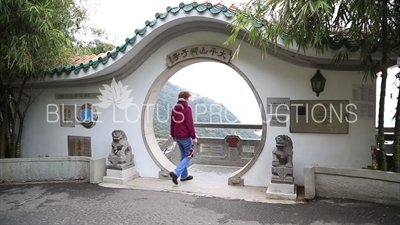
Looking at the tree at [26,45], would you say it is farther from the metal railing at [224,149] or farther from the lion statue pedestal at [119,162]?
the metal railing at [224,149]

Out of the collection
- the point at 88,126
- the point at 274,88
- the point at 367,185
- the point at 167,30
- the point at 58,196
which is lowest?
the point at 58,196

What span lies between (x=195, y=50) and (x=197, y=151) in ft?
14.6

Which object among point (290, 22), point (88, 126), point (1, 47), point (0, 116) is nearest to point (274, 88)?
point (290, 22)

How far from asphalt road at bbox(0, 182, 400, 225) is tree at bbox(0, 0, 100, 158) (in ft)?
7.51

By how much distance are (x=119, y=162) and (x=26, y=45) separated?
8.86ft

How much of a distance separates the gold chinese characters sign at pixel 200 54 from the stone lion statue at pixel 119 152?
1.80 m

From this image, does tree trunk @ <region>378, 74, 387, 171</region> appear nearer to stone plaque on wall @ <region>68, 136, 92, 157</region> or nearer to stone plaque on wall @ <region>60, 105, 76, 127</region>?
stone plaque on wall @ <region>68, 136, 92, 157</region>

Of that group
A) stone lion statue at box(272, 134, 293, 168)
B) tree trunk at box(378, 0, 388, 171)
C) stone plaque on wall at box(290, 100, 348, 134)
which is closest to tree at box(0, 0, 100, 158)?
stone lion statue at box(272, 134, 293, 168)

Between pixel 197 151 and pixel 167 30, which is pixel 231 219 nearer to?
pixel 167 30

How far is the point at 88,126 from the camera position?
6957mm

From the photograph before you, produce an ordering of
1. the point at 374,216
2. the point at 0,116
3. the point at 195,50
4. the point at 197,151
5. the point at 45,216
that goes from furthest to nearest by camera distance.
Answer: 1. the point at 197,151
2. the point at 0,116
3. the point at 195,50
4. the point at 45,216
5. the point at 374,216

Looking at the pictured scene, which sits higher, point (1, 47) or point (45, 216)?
point (1, 47)

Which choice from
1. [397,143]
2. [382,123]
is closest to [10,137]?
[382,123]

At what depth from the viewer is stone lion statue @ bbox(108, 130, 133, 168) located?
605cm
